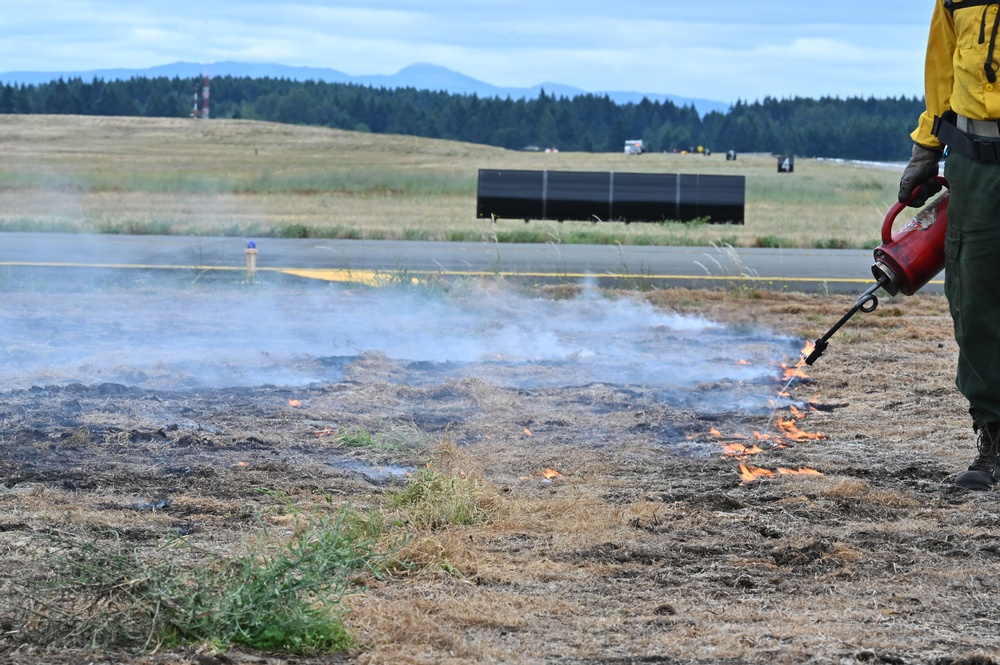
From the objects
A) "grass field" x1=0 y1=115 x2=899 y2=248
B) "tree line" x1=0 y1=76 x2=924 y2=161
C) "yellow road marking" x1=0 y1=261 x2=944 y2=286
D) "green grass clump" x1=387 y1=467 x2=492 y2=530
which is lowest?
"green grass clump" x1=387 y1=467 x2=492 y2=530

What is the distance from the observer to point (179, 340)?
8.84 metres

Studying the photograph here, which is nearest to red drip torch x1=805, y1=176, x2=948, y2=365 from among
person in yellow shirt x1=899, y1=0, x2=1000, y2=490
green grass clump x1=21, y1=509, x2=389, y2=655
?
person in yellow shirt x1=899, y1=0, x2=1000, y2=490

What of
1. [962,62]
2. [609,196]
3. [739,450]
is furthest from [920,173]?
[609,196]

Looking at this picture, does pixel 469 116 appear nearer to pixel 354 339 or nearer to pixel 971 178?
pixel 354 339

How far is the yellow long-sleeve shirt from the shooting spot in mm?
4867

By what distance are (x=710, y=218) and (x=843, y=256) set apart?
5.54 metres

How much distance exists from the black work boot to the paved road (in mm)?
7326

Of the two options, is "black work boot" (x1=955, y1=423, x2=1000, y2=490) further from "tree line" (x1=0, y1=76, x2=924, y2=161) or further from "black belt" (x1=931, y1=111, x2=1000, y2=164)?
"tree line" (x1=0, y1=76, x2=924, y2=161)

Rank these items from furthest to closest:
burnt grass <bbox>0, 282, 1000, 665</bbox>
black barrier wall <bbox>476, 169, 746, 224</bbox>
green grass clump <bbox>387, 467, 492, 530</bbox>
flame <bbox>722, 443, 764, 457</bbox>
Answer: black barrier wall <bbox>476, 169, 746, 224</bbox> → flame <bbox>722, 443, 764, 457</bbox> → green grass clump <bbox>387, 467, 492, 530</bbox> → burnt grass <bbox>0, 282, 1000, 665</bbox>

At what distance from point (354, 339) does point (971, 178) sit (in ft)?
16.5

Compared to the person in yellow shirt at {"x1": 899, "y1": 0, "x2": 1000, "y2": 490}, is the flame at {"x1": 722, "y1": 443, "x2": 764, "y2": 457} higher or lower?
lower

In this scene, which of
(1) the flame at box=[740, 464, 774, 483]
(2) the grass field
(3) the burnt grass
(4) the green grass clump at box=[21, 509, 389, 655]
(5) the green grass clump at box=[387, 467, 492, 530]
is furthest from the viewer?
(2) the grass field

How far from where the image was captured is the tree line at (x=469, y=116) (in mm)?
138375

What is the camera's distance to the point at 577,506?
4688 mm
